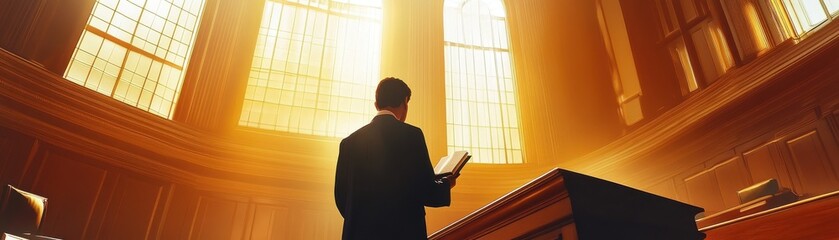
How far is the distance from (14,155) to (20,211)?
702 mm

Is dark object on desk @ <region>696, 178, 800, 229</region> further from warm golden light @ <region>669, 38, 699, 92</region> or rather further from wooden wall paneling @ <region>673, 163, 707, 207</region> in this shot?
warm golden light @ <region>669, 38, 699, 92</region>

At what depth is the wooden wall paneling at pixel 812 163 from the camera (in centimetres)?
399

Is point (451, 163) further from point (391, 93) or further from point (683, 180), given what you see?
point (683, 180)

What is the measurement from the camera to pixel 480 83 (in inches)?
337

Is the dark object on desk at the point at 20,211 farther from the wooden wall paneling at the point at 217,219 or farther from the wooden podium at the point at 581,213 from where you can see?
the wooden podium at the point at 581,213

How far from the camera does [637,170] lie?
5953 millimetres

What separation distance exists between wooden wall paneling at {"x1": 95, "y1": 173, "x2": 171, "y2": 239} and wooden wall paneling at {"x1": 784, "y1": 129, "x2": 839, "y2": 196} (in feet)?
20.1

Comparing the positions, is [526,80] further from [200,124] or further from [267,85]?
[200,124]

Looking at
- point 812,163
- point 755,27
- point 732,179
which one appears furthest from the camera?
point 755,27

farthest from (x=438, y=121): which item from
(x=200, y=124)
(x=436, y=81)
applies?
(x=200, y=124)

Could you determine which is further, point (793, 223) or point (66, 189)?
point (66, 189)

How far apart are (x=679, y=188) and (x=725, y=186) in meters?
0.55

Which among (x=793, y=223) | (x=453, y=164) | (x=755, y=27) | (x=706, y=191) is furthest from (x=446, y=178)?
(x=755, y=27)

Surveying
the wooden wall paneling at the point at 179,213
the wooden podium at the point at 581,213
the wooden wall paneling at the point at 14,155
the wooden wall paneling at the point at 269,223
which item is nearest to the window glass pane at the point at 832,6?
the wooden podium at the point at 581,213
